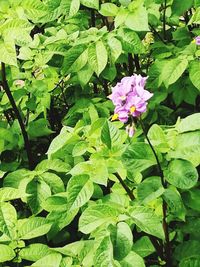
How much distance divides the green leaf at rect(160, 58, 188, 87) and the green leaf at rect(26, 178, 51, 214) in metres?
0.61

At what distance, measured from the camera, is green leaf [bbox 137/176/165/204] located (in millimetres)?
1344

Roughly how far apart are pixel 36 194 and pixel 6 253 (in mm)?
286

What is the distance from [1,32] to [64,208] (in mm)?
583

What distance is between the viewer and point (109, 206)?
1.33 meters

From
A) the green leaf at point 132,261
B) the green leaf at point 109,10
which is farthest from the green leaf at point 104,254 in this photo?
the green leaf at point 109,10

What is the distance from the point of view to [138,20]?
179 centimetres

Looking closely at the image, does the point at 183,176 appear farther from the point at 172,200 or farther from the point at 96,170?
the point at 96,170

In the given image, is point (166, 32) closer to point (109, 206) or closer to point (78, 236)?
point (78, 236)

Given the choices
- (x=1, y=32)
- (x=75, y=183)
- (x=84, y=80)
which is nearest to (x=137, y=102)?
(x=75, y=183)

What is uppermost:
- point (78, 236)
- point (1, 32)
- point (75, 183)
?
point (1, 32)

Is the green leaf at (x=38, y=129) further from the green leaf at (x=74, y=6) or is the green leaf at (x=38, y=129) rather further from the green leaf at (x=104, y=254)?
the green leaf at (x=104, y=254)

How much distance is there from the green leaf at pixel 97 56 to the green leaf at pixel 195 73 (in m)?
0.33

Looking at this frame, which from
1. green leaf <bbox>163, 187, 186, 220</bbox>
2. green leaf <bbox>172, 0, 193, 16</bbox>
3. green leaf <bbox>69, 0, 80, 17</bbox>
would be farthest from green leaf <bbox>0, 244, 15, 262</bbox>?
green leaf <bbox>172, 0, 193, 16</bbox>

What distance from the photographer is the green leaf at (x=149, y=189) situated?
4.41 feet
